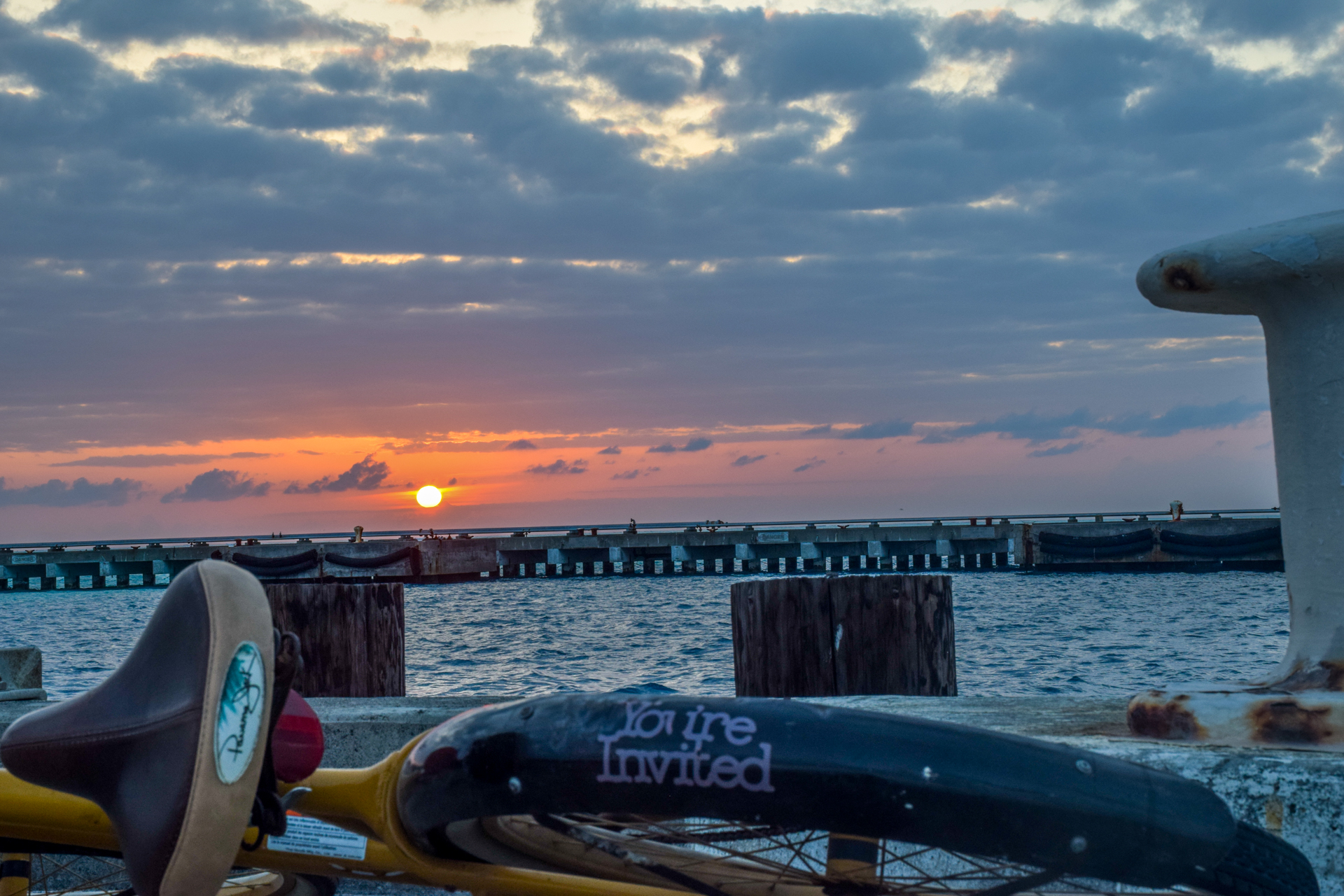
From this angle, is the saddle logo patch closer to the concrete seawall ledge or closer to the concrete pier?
the concrete seawall ledge

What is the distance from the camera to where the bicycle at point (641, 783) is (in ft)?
5.17

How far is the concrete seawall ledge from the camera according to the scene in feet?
8.47

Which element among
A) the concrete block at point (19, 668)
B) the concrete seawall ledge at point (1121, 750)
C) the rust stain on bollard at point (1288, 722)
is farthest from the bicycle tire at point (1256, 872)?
the concrete block at point (19, 668)

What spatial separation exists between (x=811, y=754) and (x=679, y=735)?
202 mm

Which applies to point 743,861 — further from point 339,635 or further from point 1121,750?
point 339,635

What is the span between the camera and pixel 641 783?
1.64 metres

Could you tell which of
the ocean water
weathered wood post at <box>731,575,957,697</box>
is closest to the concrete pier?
the ocean water

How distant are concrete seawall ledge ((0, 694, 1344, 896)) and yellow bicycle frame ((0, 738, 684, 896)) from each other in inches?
14.1

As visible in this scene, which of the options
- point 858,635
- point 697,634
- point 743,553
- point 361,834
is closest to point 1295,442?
point 858,635

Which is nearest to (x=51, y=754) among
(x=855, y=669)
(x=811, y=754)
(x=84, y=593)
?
(x=811, y=754)

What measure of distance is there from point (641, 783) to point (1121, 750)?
1.73 m

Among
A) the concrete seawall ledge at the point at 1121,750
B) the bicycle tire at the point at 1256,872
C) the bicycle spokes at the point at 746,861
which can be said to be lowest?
the concrete seawall ledge at the point at 1121,750

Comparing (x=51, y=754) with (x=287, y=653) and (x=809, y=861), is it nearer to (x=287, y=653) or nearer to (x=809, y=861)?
(x=287, y=653)

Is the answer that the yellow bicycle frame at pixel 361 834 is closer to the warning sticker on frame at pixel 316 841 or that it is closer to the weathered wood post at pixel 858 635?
the warning sticker on frame at pixel 316 841
